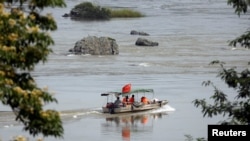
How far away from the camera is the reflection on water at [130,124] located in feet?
126

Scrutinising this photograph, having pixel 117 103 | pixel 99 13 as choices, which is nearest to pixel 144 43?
pixel 117 103

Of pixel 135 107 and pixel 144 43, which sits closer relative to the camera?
pixel 135 107

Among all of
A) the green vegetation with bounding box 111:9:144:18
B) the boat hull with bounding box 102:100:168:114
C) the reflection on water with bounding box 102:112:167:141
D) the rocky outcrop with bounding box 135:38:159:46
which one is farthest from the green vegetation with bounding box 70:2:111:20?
the reflection on water with bounding box 102:112:167:141

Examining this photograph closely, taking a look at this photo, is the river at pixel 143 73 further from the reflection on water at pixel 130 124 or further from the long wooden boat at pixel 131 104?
the long wooden boat at pixel 131 104

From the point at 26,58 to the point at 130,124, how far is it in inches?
1172

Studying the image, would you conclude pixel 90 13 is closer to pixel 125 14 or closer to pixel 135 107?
pixel 125 14

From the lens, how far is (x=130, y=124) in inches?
1622

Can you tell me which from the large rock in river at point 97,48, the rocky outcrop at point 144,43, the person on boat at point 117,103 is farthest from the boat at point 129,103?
the rocky outcrop at point 144,43

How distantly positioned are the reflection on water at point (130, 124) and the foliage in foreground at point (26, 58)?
25.2m

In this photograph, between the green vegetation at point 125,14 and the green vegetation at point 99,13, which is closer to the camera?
the green vegetation at point 99,13

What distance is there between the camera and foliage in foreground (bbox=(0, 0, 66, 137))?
11305 mm

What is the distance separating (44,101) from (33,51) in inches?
26.5

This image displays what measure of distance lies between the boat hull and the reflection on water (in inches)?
11.8

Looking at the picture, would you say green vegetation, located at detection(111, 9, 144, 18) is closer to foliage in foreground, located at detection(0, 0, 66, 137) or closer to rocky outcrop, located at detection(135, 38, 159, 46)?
rocky outcrop, located at detection(135, 38, 159, 46)
